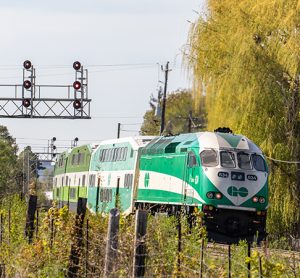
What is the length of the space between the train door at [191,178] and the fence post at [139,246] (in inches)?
721

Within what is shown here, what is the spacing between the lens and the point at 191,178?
32.1m

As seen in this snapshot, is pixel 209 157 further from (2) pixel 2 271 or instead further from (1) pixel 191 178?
(2) pixel 2 271

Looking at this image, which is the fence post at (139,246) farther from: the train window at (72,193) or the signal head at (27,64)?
the train window at (72,193)

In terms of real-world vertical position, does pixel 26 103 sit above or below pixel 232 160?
above

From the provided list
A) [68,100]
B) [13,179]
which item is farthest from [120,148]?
[13,179]

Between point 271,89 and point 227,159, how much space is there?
17.9 feet

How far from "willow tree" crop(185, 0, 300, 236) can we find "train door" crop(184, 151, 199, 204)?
4845 mm

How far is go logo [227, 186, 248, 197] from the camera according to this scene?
3144cm

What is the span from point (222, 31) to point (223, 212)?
9.89m

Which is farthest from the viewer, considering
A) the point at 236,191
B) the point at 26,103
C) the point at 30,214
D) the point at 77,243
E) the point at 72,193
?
the point at 72,193

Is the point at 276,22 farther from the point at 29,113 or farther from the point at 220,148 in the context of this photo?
the point at 29,113

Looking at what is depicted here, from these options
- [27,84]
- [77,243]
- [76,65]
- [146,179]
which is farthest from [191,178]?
[27,84]

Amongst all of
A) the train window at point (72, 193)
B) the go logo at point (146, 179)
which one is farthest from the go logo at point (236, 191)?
the train window at point (72, 193)

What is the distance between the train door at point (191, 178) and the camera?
31812 millimetres
